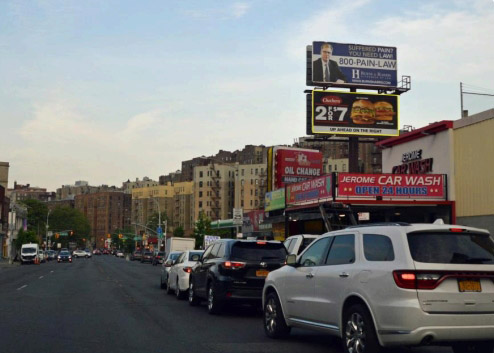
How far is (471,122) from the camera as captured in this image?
2881 centimetres

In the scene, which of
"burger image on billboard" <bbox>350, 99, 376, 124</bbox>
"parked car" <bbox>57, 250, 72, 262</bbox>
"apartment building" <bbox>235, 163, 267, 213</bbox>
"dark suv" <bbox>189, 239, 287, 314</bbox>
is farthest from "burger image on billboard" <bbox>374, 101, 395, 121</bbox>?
"apartment building" <bbox>235, 163, 267, 213</bbox>

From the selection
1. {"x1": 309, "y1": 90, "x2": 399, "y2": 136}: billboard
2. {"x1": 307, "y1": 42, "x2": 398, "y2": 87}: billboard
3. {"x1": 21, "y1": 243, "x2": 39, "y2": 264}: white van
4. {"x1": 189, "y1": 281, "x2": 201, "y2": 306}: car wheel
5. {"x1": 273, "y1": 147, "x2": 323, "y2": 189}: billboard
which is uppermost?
{"x1": 307, "y1": 42, "x2": 398, "y2": 87}: billboard

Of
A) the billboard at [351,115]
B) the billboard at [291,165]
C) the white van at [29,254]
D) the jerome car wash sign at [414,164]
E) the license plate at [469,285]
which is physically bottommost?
the white van at [29,254]

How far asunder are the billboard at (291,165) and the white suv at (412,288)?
1646 inches

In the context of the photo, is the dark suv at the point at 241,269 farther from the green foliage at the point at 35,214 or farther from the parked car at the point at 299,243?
the green foliage at the point at 35,214

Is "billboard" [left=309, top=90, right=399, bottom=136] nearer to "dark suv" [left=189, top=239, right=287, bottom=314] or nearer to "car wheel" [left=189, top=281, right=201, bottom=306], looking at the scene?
"car wheel" [left=189, top=281, right=201, bottom=306]

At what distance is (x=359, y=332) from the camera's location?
8.55 m

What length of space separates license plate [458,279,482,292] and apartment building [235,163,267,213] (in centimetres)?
14888

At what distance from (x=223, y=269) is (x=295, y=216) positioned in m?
23.7

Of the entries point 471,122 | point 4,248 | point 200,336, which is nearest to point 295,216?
point 471,122

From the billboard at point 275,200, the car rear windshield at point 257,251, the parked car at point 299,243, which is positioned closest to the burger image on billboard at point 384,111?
the billboard at point 275,200

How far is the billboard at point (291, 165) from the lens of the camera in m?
51.2

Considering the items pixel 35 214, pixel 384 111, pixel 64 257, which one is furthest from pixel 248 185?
pixel 384 111

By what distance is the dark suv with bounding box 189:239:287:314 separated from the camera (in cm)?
1523
